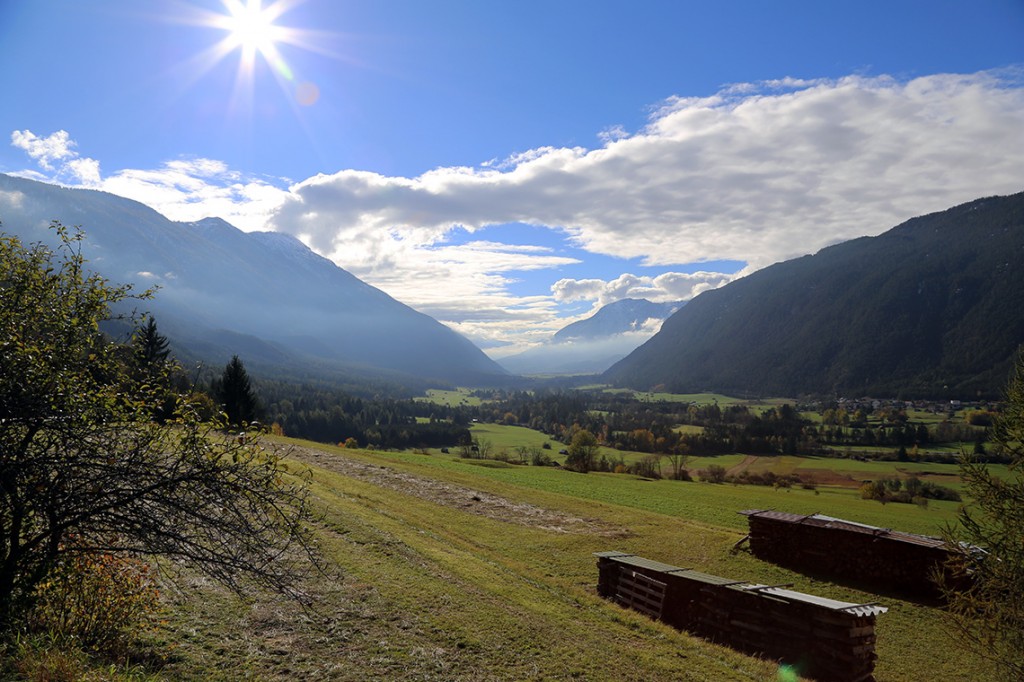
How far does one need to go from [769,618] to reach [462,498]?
76.4ft

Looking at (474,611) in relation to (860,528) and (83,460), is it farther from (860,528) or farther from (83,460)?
(860,528)

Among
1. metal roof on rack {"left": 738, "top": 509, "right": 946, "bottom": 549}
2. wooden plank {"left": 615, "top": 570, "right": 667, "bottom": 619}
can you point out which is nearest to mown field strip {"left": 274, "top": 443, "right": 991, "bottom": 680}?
wooden plank {"left": 615, "top": 570, "right": 667, "bottom": 619}

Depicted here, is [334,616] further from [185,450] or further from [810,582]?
[810,582]

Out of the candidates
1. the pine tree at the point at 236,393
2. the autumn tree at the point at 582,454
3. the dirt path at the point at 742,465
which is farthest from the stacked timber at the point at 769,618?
the dirt path at the point at 742,465

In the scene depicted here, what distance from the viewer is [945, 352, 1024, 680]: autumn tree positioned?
17016mm

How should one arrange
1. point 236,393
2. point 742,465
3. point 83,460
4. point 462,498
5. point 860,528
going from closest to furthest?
point 83,460, point 860,528, point 462,498, point 236,393, point 742,465

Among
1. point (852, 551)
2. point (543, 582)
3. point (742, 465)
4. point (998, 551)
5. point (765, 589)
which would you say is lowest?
point (742, 465)

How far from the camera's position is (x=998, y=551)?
18641 mm

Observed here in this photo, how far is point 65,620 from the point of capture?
9.83 metres

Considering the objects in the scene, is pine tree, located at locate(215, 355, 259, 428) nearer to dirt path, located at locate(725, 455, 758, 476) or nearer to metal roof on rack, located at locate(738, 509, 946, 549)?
metal roof on rack, located at locate(738, 509, 946, 549)

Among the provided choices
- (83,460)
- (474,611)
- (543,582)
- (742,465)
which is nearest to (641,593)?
(543,582)

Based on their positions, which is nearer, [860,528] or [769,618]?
[769,618]

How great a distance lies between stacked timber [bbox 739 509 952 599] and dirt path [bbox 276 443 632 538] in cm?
829

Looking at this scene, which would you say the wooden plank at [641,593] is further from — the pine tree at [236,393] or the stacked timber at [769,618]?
the pine tree at [236,393]
